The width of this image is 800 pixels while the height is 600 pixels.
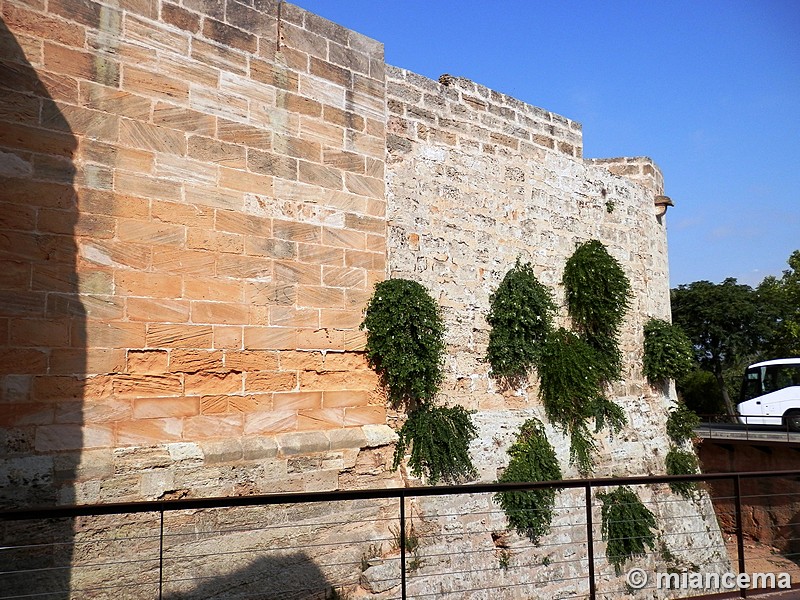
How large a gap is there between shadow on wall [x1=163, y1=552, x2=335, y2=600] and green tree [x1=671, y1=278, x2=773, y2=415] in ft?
96.1

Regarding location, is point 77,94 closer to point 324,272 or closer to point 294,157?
point 294,157

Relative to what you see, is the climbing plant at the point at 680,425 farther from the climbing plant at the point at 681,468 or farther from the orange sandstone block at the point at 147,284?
the orange sandstone block at the point at 147,284

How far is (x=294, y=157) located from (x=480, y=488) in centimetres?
354

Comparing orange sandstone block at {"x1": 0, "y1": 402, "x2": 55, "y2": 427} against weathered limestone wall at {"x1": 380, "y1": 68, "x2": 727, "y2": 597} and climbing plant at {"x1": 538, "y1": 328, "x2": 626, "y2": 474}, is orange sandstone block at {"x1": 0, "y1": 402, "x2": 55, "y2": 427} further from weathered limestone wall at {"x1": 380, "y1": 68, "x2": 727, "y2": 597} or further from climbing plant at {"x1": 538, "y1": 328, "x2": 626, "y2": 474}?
climbing plant at {"x1": 538, "y1": 328, "x2": 626, "y2": 474}

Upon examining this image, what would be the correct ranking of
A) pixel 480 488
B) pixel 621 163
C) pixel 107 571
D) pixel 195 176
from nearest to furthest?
pixel 480 488 < pixel 107 571 < pixel 195 176 < pixel 621 163

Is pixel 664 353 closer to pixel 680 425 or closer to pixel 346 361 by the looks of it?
pixel 680 425

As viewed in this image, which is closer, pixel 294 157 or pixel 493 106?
pixel 294 157

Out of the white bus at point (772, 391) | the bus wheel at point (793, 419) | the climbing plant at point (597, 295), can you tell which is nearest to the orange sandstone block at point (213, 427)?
the climbing plant at point (597, 295)

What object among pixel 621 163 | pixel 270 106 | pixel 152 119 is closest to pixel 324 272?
pixel 270 106

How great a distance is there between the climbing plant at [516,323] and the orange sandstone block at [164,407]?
3622mm

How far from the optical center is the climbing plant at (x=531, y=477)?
741cm

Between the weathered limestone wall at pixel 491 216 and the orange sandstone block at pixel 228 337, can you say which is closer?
the orange sandstone block at pixel 228 337

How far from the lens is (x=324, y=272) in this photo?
20.9ft

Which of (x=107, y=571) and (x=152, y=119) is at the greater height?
(x=152, y=119)
